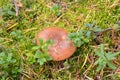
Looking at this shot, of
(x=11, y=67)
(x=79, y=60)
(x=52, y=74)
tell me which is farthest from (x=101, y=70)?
(x=11, y=67)

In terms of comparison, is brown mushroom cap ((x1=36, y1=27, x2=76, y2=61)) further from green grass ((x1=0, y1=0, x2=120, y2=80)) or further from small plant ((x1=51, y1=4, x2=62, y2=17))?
small plant ((x1=51, y1=4, x2=62, y2=17))

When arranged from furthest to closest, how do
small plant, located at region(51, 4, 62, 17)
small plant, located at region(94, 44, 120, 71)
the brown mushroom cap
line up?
small plant, located at region(51, 4, 62, 17) < the brown mushroom cap < small plant, located at region(94, 44, 120, 71)

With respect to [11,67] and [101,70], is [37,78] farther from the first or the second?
[101,70]

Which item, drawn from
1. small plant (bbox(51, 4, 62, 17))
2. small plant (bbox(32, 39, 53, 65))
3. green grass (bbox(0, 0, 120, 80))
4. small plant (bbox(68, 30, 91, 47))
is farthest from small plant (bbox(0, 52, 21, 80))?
small plant (bbox(51, 4, 62, 17))

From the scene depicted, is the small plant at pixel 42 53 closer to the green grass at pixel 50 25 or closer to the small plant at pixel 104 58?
the green grass at pixel 50 25

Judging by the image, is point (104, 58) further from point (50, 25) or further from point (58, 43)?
point (50, 25)

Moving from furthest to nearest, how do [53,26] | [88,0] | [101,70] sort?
[88,0]
[53,26]
[101,70]

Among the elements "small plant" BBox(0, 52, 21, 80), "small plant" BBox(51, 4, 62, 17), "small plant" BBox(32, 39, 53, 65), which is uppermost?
"small plant" BBox(51, 4, 62, 17)
